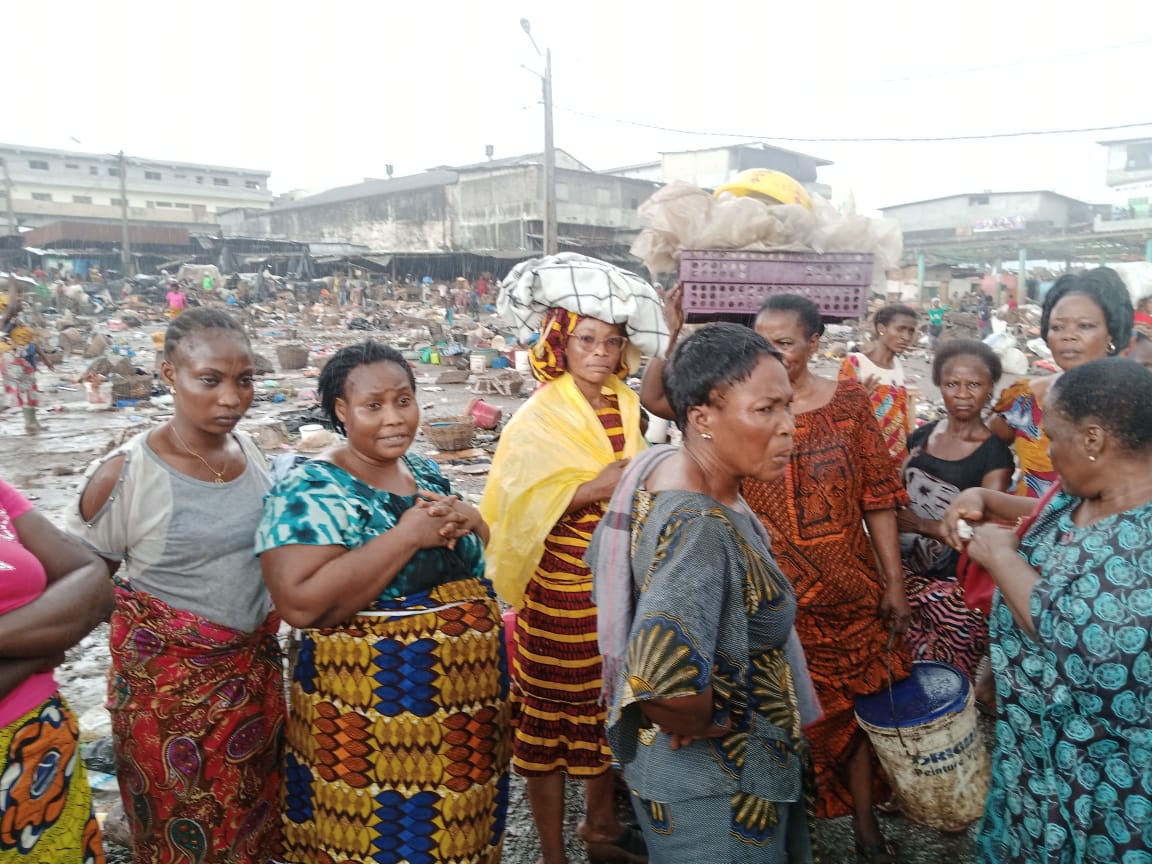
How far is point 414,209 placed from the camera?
1515 inches

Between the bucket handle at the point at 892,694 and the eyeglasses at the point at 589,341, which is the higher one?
the eyeglasses at the point at 589,341

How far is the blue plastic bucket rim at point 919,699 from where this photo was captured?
2.40 metres

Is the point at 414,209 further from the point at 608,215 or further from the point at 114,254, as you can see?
the point at 114,254

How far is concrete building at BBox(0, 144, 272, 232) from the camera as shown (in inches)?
1847

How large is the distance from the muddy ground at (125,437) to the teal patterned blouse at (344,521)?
716 millimetres

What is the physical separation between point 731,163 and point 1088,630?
127 feet

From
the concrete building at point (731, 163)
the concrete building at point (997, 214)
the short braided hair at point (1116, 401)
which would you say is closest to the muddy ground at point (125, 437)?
the short braided hair at point (1116, 401)

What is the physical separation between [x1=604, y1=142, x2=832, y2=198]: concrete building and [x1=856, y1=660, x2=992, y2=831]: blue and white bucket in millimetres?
Answer: 34989

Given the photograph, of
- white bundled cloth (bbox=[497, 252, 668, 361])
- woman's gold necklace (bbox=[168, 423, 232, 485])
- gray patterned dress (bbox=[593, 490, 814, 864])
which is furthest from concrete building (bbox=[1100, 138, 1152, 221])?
woman's gold necklace (bbox=[168, 423, 232, 485])

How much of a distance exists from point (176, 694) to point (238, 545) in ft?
1.37

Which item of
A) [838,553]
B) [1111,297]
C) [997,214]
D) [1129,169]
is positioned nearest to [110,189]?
[997,214]

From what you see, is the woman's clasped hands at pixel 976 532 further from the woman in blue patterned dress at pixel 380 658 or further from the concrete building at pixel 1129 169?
the concrete building at pixel 1129 169

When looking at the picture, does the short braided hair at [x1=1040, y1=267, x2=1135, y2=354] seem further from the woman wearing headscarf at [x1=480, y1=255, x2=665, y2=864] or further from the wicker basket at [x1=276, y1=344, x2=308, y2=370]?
the wicker basket at [x1=276, y1=344, x2=308, y2=370]

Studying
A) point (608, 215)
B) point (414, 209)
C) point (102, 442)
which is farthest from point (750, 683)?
point (414, 209)
